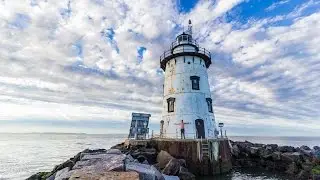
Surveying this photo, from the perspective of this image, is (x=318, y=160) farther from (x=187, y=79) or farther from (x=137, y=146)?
(x=137, y=146)

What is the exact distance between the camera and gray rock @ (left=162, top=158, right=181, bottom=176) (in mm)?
16181

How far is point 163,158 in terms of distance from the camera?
1862 centimetres

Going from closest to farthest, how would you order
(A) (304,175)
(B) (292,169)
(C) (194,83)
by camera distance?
1. (A) (304,175)
2. (B) (292,169)
3. (C) (194,83)

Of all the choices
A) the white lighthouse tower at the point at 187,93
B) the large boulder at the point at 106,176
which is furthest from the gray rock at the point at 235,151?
the large boulder at the point at 106,176

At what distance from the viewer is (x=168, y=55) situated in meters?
25.4

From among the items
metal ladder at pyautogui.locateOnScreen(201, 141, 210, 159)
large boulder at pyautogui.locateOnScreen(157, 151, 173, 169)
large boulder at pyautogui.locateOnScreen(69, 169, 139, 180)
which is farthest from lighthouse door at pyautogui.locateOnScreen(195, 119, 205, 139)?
large boulder at pyautogui.locateOnScreen(69, 169, 139, 180)

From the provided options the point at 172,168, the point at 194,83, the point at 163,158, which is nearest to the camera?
the point at 172,168

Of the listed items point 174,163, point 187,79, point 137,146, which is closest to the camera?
point 174,163

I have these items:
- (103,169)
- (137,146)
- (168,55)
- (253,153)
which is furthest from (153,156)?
(253,153)

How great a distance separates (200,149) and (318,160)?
13108 mm

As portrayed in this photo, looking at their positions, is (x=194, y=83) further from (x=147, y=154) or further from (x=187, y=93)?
(x=147, y=154)

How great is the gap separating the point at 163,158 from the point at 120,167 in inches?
425

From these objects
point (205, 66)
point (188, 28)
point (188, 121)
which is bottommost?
point (188, 121)

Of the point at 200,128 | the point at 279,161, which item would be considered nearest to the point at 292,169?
the point at 279,161
